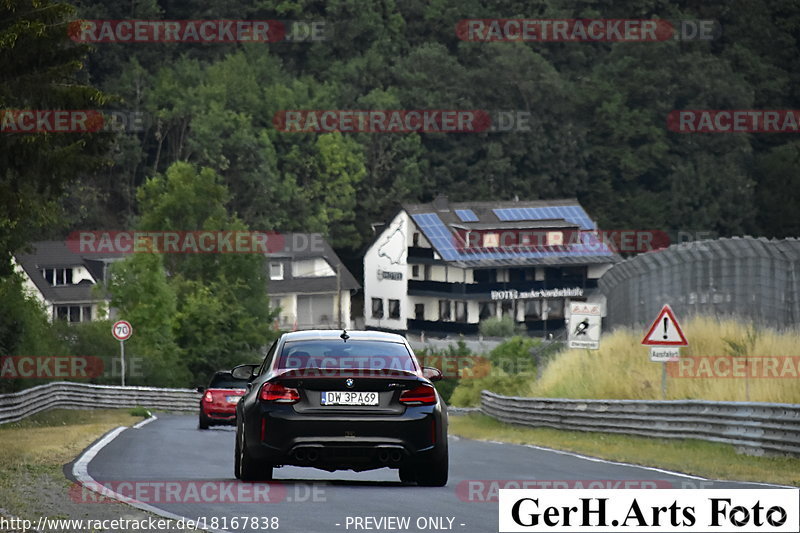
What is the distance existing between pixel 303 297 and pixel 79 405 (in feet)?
225

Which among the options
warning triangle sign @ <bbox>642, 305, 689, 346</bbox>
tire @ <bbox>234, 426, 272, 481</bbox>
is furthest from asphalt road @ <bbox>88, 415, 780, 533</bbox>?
warning triangle sign @ <bbox>642, 305, 689, 346</bbox>

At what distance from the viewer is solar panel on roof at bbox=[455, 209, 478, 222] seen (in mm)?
119562

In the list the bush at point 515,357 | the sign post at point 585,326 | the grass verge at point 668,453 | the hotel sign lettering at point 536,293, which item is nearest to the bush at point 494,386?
the bush at point 515,357

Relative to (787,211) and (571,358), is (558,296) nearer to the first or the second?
(787,211)

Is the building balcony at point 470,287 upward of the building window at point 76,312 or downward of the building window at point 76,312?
upward

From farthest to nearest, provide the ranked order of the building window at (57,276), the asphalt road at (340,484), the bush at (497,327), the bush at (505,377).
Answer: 1. the bush at (497,327)
2. the building window at (57,276)
3. the bush at (505,377)
4. the asphalt road at (340,484)

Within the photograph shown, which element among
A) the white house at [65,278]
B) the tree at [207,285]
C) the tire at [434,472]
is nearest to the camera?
the tire at [434,472]

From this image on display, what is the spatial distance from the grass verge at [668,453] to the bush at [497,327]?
231 ft

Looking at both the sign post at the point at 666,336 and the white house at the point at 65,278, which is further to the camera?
the white house at the point at 65,278

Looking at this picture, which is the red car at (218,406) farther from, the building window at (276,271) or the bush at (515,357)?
the building window at (276,271)

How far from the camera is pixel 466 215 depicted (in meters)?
120

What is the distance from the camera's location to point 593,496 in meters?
10.4

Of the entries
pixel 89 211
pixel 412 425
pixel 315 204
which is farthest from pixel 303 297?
pixel 412 425

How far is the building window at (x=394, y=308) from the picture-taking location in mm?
116938
